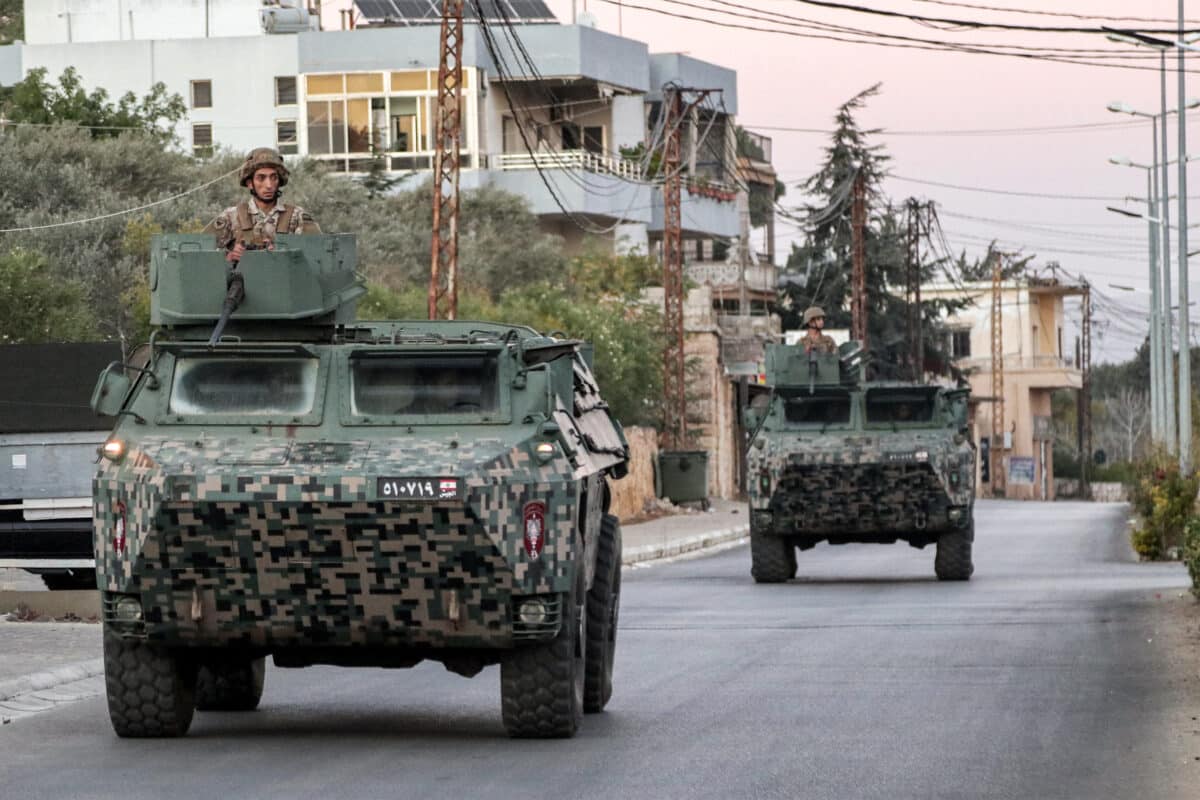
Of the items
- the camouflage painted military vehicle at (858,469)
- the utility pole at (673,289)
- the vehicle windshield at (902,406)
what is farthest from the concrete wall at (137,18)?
the vehicle windshield at (902,406)

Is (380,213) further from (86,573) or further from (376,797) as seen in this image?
(376,797)

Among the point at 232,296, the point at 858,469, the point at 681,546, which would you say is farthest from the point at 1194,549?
the point at 681,546

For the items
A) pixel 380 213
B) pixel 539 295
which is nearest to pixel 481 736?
pixel 539 295

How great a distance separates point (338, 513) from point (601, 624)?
2102mm

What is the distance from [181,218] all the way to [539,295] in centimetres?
924

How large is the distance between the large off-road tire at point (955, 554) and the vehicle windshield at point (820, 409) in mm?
1693

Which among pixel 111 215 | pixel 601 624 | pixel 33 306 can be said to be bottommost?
pixel 601 624

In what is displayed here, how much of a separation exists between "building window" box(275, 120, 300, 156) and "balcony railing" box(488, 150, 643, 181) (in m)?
5.87

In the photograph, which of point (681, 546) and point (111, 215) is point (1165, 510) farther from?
point (111, 215)

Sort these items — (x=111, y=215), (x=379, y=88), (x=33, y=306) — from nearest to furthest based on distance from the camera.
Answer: (x=33, y=306) → (x=111, y=215) → (x=379, y=88)

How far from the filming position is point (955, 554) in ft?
82.7

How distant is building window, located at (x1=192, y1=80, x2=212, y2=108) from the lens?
68.8 meters

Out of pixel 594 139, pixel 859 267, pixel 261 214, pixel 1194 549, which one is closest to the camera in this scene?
pixel 261 214

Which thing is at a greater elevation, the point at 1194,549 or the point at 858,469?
the point at 858,469
